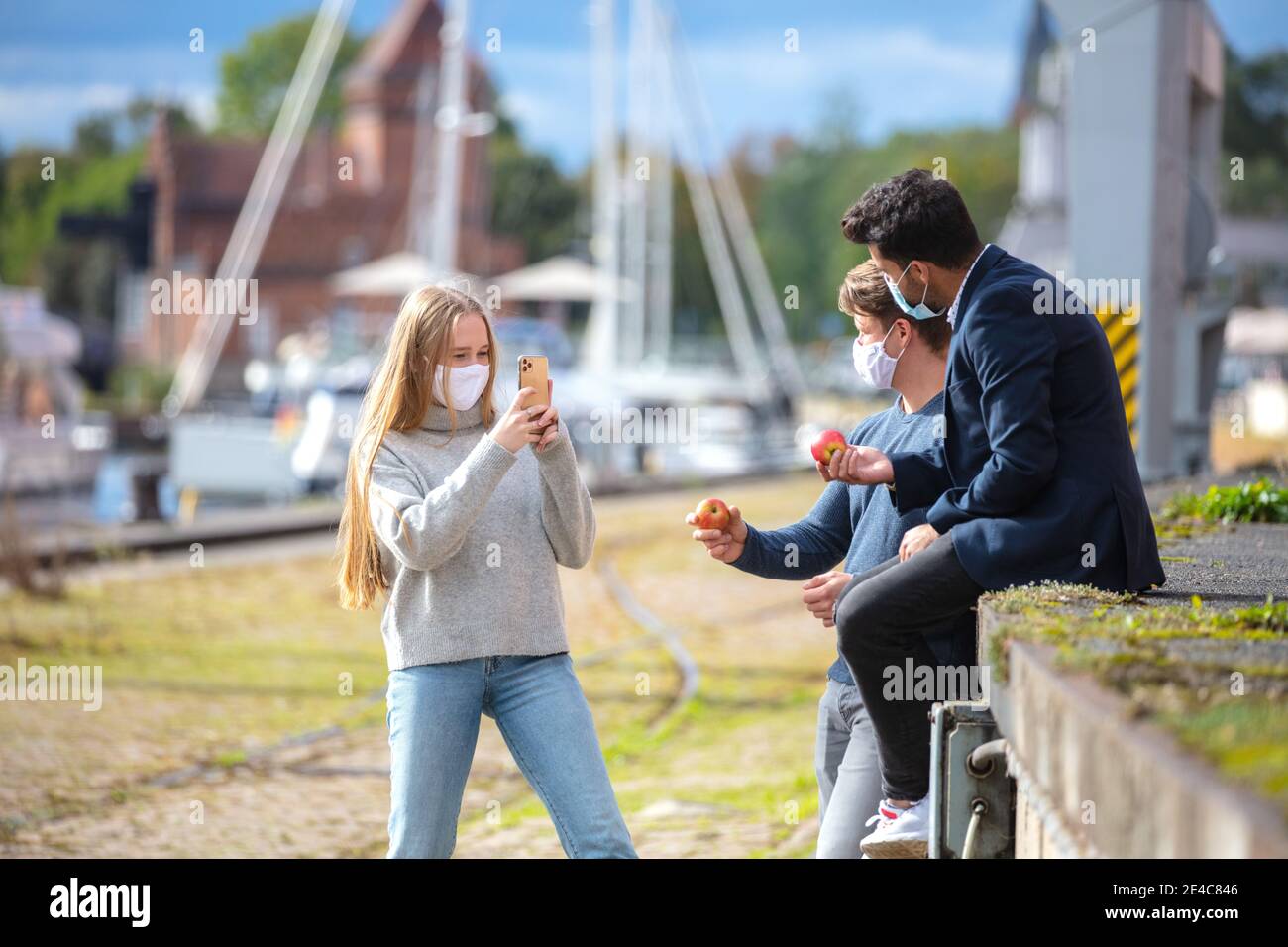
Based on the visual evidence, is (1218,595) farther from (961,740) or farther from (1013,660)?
(1013,660)

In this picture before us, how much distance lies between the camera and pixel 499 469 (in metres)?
4.04

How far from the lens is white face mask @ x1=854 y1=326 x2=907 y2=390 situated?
4391 mm

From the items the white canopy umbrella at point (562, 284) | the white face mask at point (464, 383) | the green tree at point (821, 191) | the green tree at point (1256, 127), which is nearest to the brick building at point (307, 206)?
the green tree at point (821, 191)

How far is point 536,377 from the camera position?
424cm

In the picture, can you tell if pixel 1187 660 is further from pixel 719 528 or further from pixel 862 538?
pixel 719 528

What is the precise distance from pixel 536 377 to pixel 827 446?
769 millimetres

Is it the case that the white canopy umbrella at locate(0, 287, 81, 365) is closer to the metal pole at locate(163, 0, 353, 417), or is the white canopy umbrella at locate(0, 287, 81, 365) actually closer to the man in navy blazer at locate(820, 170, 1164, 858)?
the metal pole at locate(163, 0, 353, 417)

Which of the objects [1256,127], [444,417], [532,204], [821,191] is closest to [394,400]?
[444,417]

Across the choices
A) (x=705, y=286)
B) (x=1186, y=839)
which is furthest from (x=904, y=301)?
(x=705, y=286)

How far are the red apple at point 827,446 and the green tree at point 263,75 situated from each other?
10617 centimetres

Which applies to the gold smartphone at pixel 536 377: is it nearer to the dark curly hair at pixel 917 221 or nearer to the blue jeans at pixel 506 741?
the blue jeans at pixel 506 741

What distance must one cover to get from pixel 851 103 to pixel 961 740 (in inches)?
5296

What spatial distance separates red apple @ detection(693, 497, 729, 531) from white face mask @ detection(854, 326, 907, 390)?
20.8 inches

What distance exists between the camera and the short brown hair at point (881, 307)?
14.2 ft
